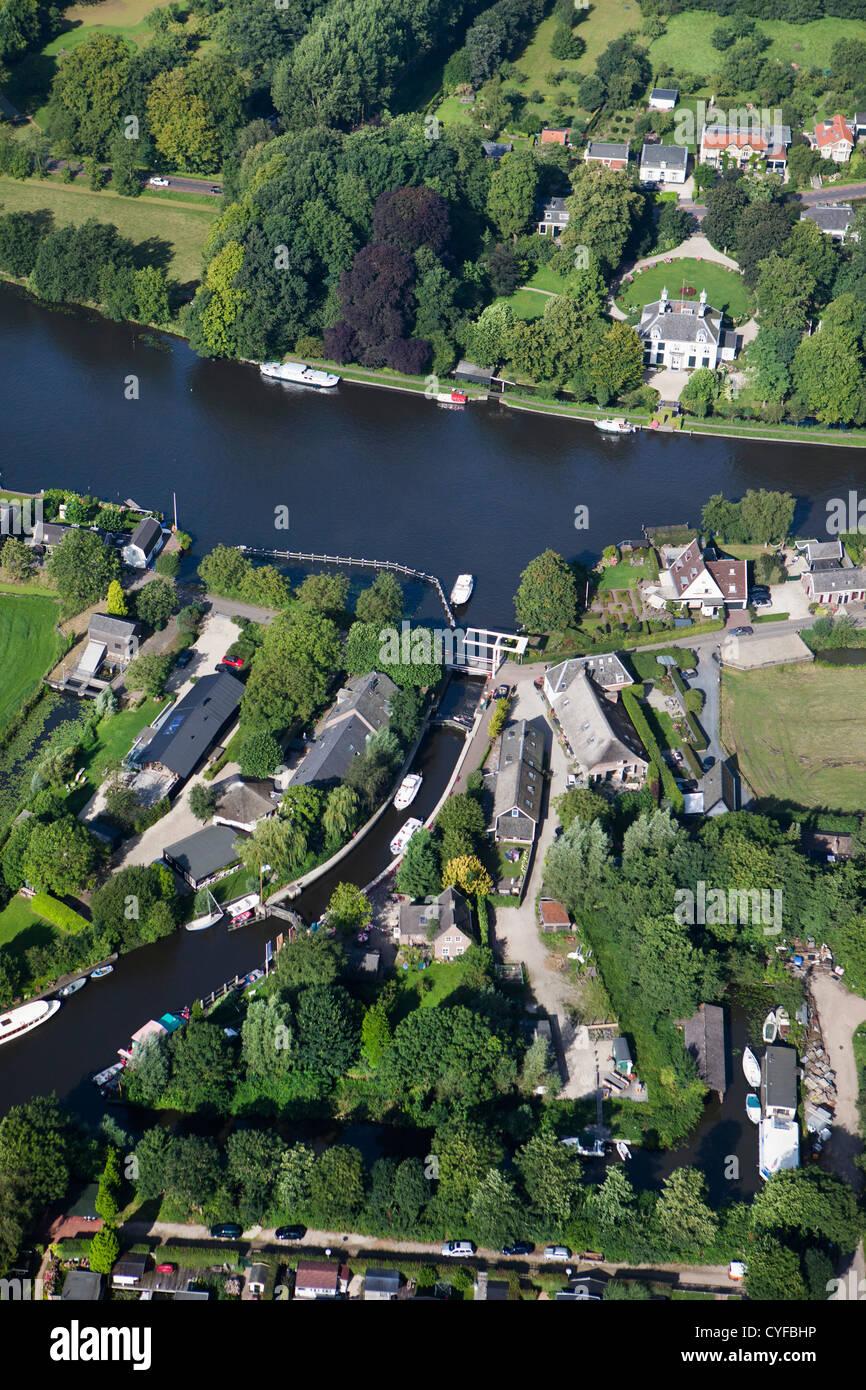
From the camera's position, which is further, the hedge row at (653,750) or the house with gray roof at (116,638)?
the house with gray roof at (116,638)

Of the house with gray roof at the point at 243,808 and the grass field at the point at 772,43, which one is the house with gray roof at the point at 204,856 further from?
the grass field at the point at 772,43

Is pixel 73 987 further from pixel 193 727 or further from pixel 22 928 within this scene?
pixel 193 727

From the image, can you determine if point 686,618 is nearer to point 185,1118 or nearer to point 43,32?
point 185,1118

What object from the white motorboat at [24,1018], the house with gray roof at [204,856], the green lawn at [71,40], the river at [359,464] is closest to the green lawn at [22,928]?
the white motorboat at [24,1018]

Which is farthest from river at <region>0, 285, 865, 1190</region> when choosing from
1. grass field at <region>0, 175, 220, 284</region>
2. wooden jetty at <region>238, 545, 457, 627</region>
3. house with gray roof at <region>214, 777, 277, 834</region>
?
house with gray roof at <region>214, 777, 277, 834</region>

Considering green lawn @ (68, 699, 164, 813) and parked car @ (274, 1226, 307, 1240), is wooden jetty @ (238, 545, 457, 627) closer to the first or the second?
green lawn @ (68, 699, 164, 813)

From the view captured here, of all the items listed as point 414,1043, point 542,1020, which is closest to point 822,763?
point 542,1020

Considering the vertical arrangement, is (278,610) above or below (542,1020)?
Result: above
